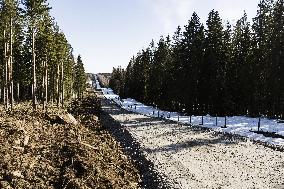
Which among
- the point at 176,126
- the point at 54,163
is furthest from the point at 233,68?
the point at 54,163

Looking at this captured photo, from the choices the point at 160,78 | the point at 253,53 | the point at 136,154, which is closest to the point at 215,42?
the point at 253,53

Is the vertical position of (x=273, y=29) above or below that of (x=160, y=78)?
above

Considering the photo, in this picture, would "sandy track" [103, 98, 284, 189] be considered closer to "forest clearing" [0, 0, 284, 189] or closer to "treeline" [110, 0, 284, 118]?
"forest clearing" [0, 0, 284, 189]

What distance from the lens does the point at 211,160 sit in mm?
23188

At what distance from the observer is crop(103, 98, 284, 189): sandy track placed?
1834 cm

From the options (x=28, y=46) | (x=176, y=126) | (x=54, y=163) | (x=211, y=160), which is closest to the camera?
(x=54, y=163)

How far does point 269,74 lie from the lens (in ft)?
160

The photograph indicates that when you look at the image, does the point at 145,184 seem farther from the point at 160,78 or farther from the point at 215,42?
the point at 160,78

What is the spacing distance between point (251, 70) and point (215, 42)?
6.54 m

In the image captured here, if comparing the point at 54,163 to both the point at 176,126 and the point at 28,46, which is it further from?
the point at 28,46

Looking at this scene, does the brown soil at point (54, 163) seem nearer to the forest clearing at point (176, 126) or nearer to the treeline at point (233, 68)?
the forest clearing at point (176, 126)

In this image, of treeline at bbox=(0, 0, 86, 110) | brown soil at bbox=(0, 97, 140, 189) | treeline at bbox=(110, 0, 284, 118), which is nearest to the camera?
brown soil at bbox=(0, 97, 140, 189)

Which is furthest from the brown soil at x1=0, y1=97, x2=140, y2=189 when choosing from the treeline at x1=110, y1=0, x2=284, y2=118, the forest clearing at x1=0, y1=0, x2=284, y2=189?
the treeline at x1=110, y1=0, x2=284, y2=118

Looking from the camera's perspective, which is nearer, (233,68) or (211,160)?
(211,160)
